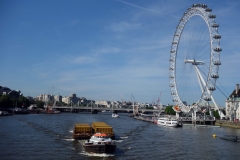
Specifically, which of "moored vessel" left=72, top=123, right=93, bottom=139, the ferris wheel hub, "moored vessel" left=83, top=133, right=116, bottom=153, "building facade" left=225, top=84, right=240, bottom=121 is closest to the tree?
the ferris wheel hub

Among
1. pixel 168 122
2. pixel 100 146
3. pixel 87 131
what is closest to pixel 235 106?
pixel 168 122

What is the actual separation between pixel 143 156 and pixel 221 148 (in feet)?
32.3

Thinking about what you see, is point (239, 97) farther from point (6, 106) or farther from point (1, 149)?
point (6, 106)

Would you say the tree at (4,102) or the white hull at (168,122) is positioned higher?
the tree at (4,102)

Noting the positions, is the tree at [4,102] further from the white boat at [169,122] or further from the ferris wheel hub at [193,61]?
the ferris wheel hub at [193,61]

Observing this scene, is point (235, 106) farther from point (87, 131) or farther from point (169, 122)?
point (87, 131)

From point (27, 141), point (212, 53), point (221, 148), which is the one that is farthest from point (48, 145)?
point (212, 53)

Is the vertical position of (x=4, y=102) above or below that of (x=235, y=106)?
above

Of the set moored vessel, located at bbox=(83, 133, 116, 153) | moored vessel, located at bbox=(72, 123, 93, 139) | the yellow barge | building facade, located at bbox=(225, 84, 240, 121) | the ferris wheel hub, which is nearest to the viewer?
moored vessel, located at bbox=(83, 133, 116, 153)

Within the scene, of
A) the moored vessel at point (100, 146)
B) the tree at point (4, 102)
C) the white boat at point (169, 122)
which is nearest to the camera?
the moored vessel at point (100, 146)

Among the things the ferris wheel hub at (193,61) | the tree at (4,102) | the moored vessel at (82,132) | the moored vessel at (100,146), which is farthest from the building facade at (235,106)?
the tree at (4,102)

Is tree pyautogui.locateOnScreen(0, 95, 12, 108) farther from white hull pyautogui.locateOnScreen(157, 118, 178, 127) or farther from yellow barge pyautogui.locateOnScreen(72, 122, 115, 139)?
yellow barge pyautogui.locateOnScreen(72, 122, 115, 139)

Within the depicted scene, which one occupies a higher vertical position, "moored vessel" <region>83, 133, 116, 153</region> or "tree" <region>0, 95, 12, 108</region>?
"tree" <region>0, 95, 12, 108</region>

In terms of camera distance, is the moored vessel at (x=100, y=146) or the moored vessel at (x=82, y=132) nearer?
the moored vessel at (x=100, y=146)
